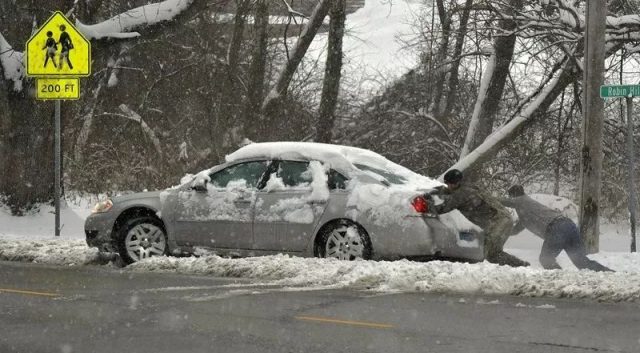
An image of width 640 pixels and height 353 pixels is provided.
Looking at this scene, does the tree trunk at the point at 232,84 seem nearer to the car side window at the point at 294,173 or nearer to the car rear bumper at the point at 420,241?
the car side window at the point at 294,173

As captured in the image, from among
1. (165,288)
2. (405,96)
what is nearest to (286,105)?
(405,96)

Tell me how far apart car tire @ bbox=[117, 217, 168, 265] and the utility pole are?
6.03 meters

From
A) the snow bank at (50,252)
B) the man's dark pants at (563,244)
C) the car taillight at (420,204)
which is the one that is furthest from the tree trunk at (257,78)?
the car taillight at (420,204)

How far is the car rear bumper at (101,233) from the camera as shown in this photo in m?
12.9

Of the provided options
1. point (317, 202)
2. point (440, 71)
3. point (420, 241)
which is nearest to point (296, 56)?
point (440, 71)

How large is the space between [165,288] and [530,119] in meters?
12.6

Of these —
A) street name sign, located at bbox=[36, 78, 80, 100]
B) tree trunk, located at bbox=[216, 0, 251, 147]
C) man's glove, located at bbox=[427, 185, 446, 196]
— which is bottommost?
man's glove, located at bbox=[427, 185, 446, 196]

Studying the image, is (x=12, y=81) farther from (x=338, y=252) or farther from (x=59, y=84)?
(x=338, y=252)

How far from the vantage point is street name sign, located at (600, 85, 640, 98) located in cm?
1326

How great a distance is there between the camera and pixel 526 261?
43.7 feet

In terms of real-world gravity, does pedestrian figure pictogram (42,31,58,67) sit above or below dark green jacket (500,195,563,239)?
above

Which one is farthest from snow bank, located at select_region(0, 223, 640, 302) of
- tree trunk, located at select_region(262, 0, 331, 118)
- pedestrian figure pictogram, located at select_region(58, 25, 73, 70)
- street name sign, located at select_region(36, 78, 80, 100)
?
tree trunk, located at select_region(262, 0, 331, 118)

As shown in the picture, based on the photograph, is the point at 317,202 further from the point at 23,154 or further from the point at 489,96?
the point at 489,96

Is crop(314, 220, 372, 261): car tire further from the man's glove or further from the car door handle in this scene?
the man's glove
